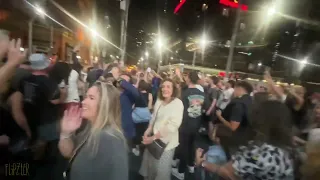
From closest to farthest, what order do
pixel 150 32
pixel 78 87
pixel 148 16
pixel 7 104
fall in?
pixel 7 104 < pixel 78 87 < pixel 150 32 < pixel 148 16

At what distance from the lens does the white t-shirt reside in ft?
16.8

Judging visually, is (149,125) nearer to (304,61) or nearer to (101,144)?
(101,144)

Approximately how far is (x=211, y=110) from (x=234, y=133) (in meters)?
2.80

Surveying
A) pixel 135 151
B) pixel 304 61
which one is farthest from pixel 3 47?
pixel 304 61

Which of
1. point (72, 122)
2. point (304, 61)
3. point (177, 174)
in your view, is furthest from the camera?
point (304, 61)

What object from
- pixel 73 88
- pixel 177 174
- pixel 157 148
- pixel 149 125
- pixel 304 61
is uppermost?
pixel 304 61

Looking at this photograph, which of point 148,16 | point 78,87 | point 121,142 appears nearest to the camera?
point 121,142

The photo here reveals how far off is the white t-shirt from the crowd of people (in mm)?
19

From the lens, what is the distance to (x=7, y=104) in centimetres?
373

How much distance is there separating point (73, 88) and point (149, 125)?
1546 millimetres

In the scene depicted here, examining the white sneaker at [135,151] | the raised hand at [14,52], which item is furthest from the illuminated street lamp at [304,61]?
the raised hand at [14,52]

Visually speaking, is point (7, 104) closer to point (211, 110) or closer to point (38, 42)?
point (38, 42)

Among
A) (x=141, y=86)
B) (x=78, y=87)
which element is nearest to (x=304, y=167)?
(x=78, y=87)

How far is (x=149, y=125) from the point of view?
15.5 feet
